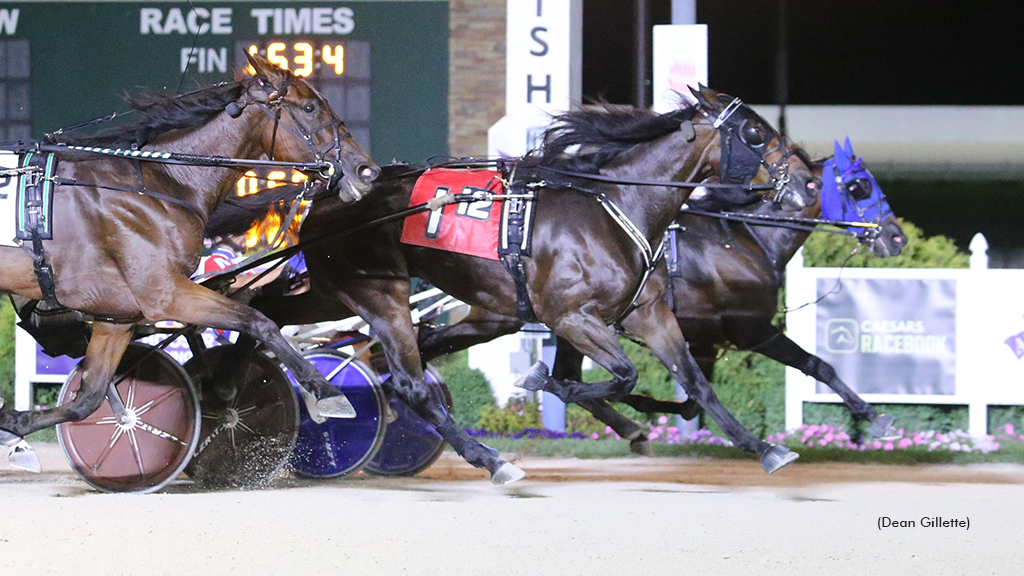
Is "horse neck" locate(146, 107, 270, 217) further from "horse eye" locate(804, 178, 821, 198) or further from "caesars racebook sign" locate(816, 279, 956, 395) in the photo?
"caesars racebook sign" locate(816, 279, 956, 395)

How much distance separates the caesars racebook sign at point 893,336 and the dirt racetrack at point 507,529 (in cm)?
166

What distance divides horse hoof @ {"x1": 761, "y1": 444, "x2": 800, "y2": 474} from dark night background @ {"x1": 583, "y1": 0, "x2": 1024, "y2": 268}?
7940mm

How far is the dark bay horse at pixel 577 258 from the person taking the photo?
16.6 ft

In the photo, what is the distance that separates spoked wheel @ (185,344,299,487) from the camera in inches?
216

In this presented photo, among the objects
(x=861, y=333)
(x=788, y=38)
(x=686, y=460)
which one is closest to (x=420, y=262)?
(x=686, y=460)

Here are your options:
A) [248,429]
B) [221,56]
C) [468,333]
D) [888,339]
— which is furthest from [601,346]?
[221,56]

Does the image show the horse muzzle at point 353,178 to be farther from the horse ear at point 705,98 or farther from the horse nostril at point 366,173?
the horse ear at point 705,98

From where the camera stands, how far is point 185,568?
11.8ft

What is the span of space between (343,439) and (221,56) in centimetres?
416

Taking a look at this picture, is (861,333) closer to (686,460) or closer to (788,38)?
(686,460)

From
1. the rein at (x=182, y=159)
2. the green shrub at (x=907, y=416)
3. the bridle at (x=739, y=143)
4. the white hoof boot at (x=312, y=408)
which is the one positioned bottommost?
the green shrub at (x=907, y=416)

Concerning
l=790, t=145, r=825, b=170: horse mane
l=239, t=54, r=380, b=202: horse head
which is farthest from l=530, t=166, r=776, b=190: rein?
l=239, t=54, r=380, b=202: horse head

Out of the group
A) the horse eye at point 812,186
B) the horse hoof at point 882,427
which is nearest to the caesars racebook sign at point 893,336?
the horse hoof at point 882,427

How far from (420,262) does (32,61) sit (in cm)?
513
